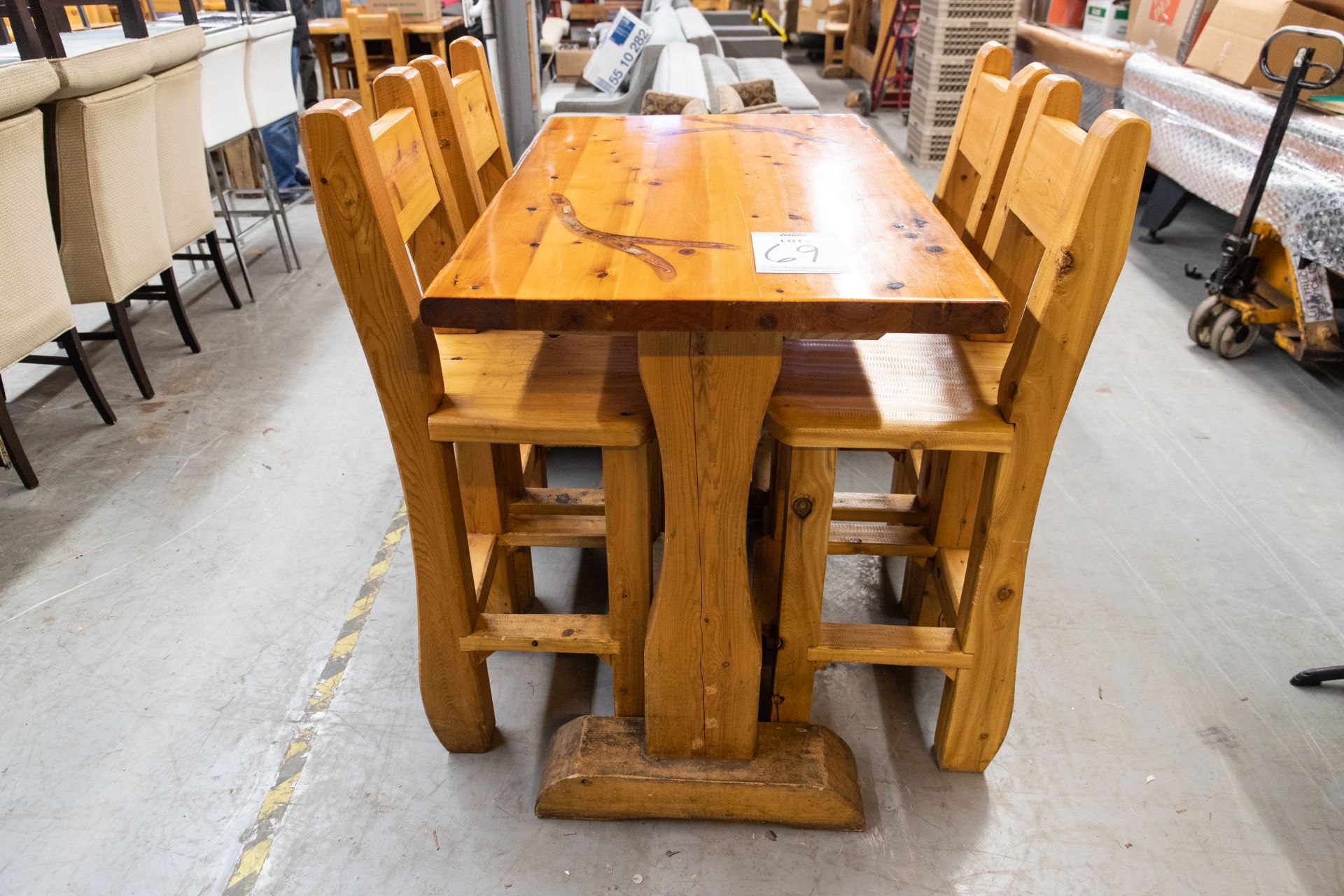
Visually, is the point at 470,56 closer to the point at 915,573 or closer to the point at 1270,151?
the point at 915,573

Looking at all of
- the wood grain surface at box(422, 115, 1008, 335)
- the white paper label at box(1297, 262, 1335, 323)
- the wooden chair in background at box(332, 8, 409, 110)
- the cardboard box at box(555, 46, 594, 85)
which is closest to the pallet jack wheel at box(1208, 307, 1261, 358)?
the white paper label at box(1297, 262, 1335, 323)

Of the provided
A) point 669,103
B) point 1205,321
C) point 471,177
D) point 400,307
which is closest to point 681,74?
point 669,103

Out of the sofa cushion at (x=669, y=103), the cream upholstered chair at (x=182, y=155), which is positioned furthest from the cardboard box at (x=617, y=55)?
the cream upholstered chair at (x=182, y=155)

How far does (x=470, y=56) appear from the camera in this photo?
195cm

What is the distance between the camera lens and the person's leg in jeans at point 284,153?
4.79 metres

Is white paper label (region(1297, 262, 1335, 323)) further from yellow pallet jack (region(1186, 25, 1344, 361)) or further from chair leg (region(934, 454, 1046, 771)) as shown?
chair leg (region(934, 454, 1046, 771))

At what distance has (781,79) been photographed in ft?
16.6

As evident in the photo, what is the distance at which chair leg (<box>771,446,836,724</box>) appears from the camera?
4.29 ft

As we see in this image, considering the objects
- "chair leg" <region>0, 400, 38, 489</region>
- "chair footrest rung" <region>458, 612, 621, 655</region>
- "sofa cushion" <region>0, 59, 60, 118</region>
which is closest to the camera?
"chair footrest rung" <region>458, 612, 621, 655</region>

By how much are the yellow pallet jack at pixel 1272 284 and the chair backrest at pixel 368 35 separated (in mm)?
4587

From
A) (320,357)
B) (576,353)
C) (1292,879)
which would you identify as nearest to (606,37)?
(320,357)

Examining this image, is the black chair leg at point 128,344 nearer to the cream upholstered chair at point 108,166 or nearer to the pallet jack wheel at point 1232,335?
the cream upholstered chair at point 108,166

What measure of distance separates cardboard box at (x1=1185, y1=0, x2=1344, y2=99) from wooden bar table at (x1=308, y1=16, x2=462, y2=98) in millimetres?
4453

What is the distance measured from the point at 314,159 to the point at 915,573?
1.44 metres
